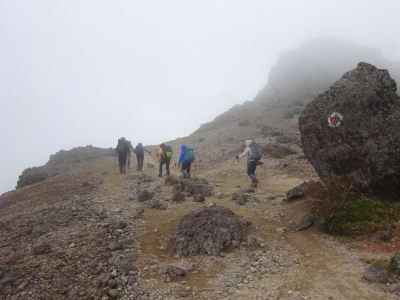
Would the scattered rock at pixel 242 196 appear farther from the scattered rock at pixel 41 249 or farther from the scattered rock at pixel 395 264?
the scattered rock at pixel 41 249

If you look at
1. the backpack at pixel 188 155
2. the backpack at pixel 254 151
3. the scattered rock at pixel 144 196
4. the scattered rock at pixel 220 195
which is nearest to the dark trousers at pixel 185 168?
the backpack at pixel 188 155

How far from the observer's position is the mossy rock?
534 inches

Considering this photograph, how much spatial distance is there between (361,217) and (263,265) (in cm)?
410

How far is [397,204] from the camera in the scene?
582 inches

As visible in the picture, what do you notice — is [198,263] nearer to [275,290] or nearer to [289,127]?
[275,290]

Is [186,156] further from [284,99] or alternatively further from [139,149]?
[284,99]

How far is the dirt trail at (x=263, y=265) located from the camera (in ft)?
34.5

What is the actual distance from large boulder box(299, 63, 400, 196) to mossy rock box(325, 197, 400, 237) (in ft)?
4.22

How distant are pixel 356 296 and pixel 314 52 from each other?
352ft

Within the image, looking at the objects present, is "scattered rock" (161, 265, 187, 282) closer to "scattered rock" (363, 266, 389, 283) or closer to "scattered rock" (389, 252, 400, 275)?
"scattered rock" (363, 266, 389, 283)

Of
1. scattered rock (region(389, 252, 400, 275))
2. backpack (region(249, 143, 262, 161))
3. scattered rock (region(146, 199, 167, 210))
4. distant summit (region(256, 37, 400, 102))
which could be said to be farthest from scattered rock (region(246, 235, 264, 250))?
distant summit (region(256, 37, 400, 102))

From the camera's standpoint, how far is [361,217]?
45.8ft

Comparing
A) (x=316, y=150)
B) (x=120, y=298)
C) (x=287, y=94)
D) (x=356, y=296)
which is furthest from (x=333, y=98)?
(x=287, y=94)

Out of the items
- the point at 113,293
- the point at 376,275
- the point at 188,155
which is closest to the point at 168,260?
the point at 113,293
